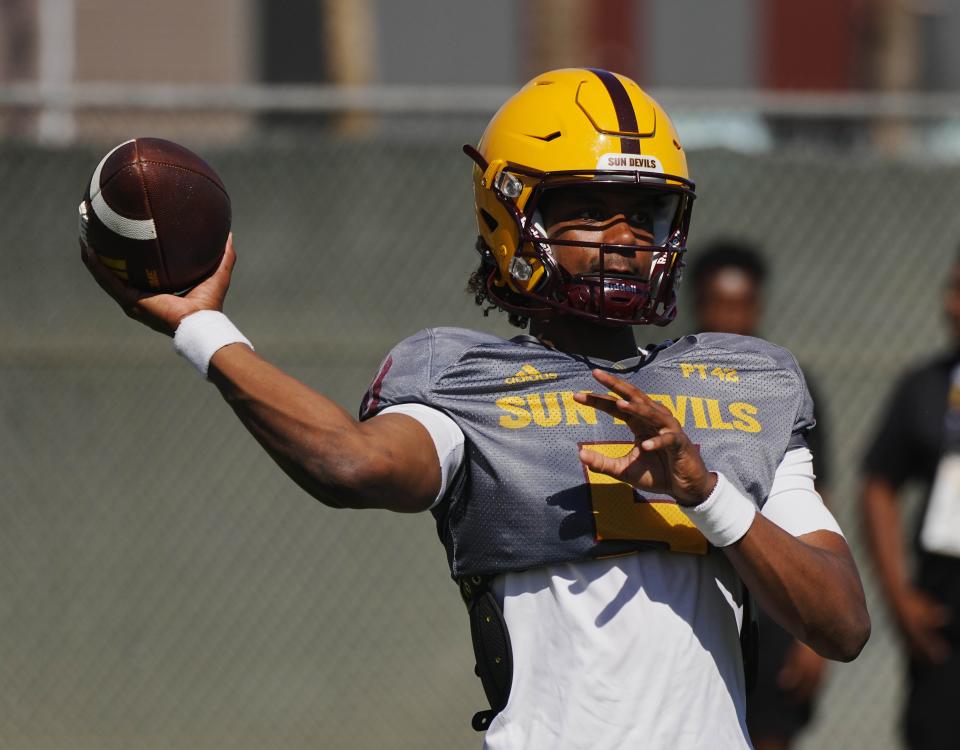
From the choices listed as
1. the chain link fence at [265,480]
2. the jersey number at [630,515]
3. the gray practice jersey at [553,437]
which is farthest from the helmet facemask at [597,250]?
the chain link fence at [265,480]

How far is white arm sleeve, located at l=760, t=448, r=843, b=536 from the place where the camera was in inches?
97.1

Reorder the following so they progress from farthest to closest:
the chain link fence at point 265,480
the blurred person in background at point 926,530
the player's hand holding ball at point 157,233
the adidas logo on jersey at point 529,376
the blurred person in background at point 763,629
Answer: the chain link fence at point 265,480
the blurred person in background at point 763,629
the blurred person in background at point 926,530
the adidas logo on jersey at point 529,376
the player's hand holding ball at point 157,233

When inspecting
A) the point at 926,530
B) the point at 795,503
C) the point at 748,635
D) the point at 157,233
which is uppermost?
the point at 157,233

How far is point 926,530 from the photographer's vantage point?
4895mm

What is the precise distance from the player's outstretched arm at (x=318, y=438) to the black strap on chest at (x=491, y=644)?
0.27 metres

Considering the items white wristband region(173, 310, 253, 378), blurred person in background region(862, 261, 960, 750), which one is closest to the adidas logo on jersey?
white wristband region(173, 310, 253, 378)

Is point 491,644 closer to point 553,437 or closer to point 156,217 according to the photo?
point 553,437

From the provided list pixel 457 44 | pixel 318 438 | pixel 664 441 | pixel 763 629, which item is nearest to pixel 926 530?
pixel 763 629

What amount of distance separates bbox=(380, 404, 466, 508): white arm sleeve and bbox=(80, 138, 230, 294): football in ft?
1.34

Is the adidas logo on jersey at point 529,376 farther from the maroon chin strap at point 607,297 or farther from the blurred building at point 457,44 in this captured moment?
the blurred building at point 457,44

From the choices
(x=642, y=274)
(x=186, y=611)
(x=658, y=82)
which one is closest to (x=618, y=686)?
(x=642, y=274)

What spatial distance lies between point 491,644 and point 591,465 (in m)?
0.42

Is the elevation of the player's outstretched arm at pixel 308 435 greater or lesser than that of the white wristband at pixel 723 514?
greater

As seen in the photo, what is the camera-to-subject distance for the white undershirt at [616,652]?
233 cm
